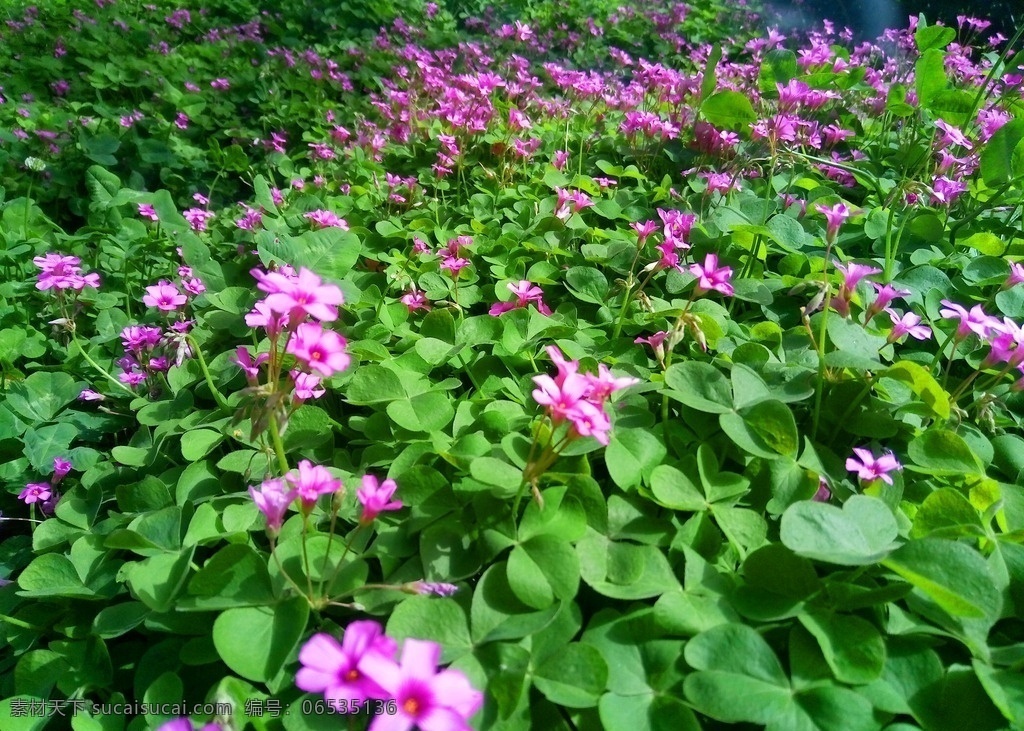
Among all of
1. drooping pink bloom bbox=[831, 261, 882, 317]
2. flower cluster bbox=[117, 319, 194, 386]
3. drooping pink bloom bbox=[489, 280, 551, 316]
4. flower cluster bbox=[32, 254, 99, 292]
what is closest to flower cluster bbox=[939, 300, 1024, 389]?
drooping pink bloom bbox=[831, 261, 882, 317]

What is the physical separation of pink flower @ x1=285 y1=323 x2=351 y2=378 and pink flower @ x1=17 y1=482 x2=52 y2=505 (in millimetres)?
1101

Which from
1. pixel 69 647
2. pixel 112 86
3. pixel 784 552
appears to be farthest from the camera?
pixel 112 86

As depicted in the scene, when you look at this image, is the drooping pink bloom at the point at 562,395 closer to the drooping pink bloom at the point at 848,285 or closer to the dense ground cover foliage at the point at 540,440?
the dense ground cover foliage at the point at 540,440

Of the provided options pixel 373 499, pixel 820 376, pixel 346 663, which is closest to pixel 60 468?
pixel 373 499

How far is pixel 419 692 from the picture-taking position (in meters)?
0.83

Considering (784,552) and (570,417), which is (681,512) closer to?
(784,552)

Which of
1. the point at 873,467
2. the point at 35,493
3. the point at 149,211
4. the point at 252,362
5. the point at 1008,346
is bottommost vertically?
the point at 35,493

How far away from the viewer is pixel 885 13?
4770mm

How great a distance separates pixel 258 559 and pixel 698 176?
2.10m

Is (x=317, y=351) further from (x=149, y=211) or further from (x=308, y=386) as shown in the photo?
(x=149, y=211)

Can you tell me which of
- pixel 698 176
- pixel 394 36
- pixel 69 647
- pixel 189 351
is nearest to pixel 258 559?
pixel 69 647

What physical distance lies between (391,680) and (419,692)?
1.7 inches

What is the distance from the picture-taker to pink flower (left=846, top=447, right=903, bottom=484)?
1208 millimetres

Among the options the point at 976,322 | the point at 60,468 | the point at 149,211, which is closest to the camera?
the point at 976,322
